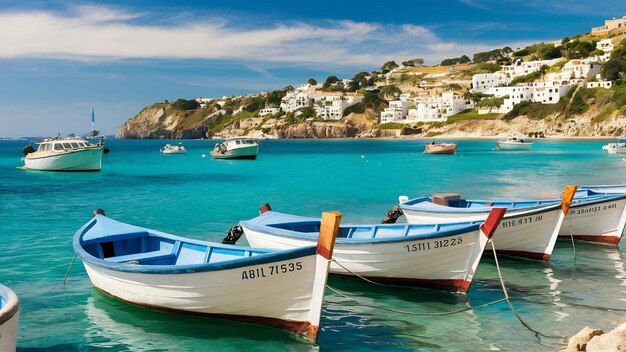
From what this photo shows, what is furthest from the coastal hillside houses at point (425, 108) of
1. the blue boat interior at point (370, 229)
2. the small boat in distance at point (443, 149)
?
the blue boat interior at point (370, 229)

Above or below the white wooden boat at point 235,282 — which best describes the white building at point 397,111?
above

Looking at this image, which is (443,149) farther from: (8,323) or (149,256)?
(8,323)

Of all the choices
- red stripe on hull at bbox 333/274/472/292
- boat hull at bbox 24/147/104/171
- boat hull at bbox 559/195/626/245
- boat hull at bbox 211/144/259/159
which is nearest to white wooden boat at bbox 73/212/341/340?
red stripe on hull at bbox 333/274/472/292

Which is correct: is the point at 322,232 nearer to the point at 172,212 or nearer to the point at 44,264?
the point at 44,264

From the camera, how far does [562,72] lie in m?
156

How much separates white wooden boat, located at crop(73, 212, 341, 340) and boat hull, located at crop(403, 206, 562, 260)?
24.0 ft

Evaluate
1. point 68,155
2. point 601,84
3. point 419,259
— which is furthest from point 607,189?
point 601,84

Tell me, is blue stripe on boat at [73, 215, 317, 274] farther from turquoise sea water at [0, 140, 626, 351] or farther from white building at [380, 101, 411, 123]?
white building at [380, 101, 411, 123]

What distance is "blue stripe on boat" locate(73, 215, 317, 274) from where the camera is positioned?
9.43 meters

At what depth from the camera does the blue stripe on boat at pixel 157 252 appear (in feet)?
30.9

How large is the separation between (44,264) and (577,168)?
47.0 m

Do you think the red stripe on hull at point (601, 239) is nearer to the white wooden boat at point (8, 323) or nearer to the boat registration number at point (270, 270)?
the boat registration number at point (270, 270)

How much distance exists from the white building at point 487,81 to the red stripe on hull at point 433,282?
181585 mm

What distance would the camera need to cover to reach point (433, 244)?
12016 mm
